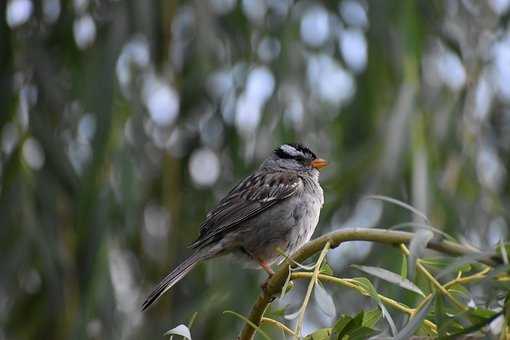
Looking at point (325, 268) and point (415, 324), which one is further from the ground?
point (325, 268)

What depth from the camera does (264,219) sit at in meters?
3.59

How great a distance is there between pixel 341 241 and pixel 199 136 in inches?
107

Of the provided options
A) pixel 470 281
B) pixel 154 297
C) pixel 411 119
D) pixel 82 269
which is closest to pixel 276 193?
pixel 411 119

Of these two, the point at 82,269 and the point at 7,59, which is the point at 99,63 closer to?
the point at 7,59

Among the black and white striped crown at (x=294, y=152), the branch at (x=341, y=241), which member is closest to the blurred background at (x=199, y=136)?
the black and white striped crown at (x=294, y=152)

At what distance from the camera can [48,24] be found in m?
4.12

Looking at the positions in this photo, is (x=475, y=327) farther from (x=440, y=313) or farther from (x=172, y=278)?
(x=172, y=278)

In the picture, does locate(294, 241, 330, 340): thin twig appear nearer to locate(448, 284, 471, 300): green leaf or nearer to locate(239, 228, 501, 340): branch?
locate(239, 228, 501, 340): branch

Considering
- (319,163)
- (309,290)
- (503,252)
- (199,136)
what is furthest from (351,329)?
(199,136)

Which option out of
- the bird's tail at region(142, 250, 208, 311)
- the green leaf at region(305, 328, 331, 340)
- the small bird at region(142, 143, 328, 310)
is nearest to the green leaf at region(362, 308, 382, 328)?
the green leaf at region(305, 328, 331, 340)

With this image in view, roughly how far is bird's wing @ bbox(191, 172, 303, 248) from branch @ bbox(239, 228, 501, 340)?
A: 1.37m

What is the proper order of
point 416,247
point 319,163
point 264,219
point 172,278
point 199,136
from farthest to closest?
point 199,136, point 319,163, point 264,219, point 172,278, point 416,247

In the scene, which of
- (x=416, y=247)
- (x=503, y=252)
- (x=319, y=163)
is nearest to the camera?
(x=503, y=252)

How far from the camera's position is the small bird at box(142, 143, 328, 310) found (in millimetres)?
3484
